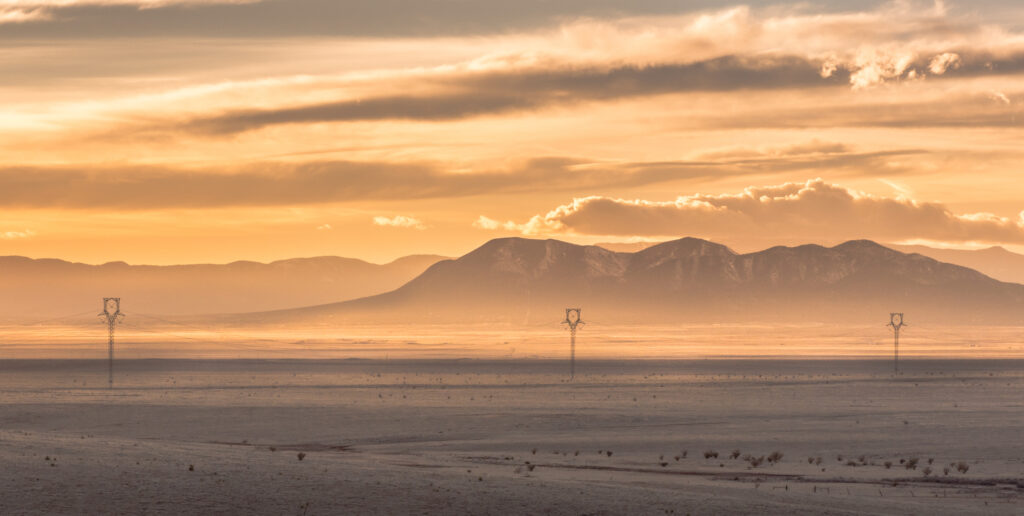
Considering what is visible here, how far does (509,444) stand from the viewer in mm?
66312

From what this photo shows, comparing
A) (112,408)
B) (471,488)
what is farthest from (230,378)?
(471,488)

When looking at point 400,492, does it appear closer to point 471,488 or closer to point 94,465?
point 471,488

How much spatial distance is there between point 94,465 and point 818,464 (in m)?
31.4

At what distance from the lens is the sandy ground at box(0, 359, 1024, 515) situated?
42750mm

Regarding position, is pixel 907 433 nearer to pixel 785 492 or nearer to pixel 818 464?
pixel 818 464

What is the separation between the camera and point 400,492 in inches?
1720

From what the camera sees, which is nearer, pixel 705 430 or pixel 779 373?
pixel 705 430

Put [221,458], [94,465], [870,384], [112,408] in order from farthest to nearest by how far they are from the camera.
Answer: [870,384], [112,408], [221,458], [94,465]

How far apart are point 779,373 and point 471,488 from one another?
11142cm

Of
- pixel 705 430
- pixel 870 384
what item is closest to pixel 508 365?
pixel 870 384

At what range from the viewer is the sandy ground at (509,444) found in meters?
42.8

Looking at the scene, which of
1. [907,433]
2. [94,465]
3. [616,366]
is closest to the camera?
[94,465]

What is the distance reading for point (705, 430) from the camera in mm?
73938

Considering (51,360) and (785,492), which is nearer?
(785,492)
